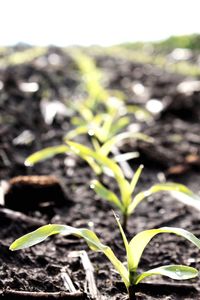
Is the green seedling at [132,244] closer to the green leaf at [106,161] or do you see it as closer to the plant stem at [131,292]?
the plant stem at [131,292]

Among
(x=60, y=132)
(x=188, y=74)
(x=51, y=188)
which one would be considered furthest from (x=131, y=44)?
(x=51, y=188)

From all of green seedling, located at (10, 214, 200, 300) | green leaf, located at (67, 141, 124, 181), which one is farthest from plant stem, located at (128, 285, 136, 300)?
green leaf, located at (67, 141, 124, 181)

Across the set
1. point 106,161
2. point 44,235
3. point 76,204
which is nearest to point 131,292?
point 44,235

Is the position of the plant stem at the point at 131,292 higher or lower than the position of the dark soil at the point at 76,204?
lower

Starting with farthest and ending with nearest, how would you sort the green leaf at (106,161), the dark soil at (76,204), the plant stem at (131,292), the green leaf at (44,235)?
the green leaf at (106,161), the dark soil at (76,204), the plant stem at (131,292), the green leaf at (44,235)

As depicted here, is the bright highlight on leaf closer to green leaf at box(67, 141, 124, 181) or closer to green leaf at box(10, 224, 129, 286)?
green leaf at box(10, 224, 129, 286)

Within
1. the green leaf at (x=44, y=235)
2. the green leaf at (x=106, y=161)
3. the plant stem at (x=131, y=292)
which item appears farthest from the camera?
the green leaf at (x=106, y=161)

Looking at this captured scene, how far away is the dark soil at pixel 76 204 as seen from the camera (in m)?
1.23

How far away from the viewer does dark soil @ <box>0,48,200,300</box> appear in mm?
1230

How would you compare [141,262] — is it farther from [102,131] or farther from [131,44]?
[131,44]

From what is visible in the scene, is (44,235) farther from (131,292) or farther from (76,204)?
(76,204)

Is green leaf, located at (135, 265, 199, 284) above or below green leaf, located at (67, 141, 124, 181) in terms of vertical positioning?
below

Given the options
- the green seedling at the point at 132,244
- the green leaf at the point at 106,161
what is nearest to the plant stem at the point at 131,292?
the green seedling at the point at 132,244

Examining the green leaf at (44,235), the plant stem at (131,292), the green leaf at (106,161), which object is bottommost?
the plant stem at (131,292)
